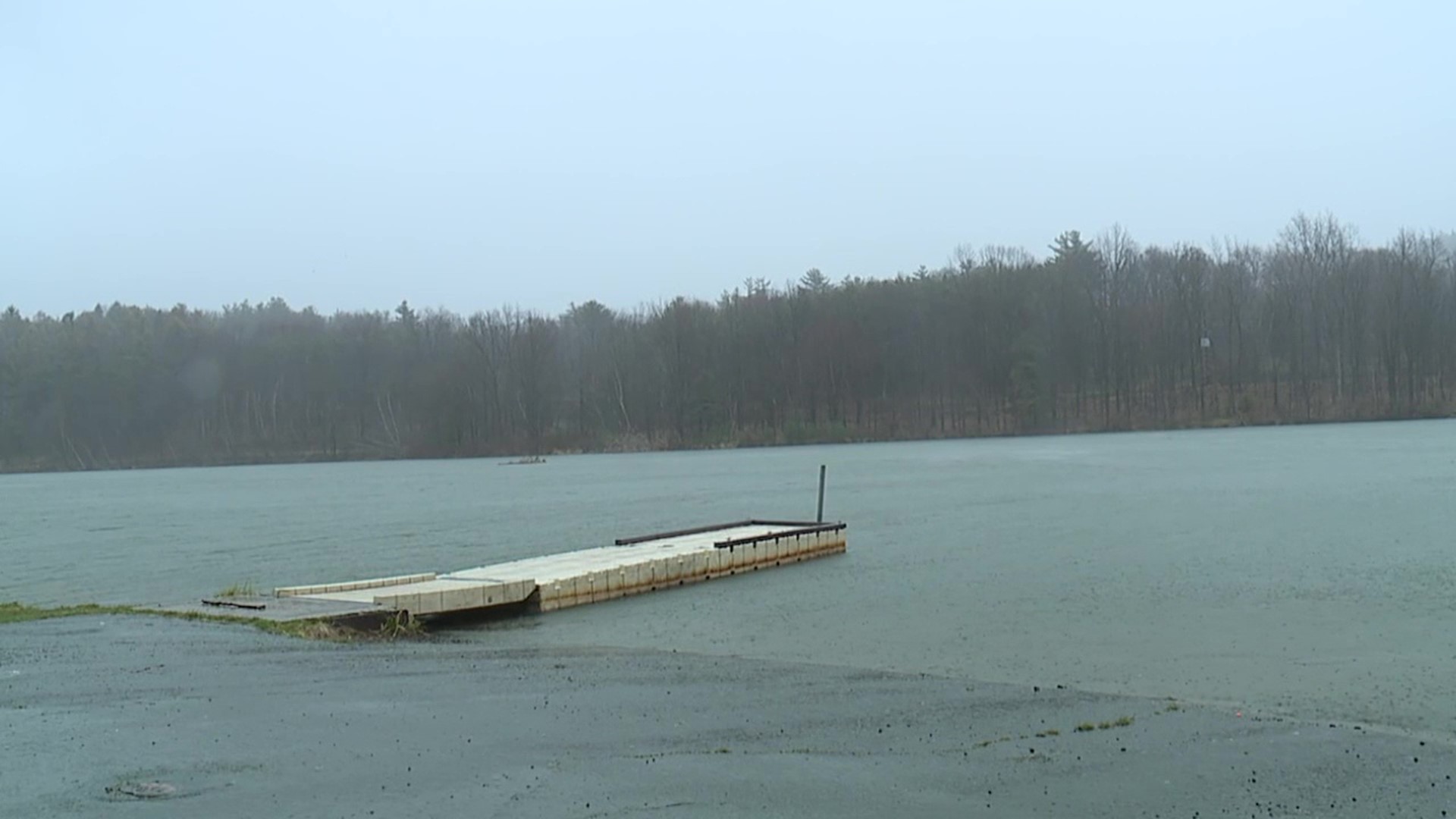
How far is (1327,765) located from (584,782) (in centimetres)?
487

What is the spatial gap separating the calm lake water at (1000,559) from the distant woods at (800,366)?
28255 mm

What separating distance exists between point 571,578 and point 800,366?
80.5m

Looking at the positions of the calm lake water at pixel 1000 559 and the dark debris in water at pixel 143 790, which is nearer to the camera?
the dark debris in water at pixel 143 790

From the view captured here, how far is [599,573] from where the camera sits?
19.3 m

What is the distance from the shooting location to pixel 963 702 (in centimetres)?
1066

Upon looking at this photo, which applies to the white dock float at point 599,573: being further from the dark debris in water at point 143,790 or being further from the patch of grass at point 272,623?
the dark debris in water at point 143,790

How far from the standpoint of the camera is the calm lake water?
13.1 meters

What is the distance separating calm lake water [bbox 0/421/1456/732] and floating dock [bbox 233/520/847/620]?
52 centimetres

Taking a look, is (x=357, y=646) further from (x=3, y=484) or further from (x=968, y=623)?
(x=3, y=484)

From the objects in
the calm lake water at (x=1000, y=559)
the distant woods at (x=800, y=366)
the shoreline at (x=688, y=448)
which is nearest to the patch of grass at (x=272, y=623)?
the calm lake water at (x=1000, y=559)

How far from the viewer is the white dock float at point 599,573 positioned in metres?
17.0

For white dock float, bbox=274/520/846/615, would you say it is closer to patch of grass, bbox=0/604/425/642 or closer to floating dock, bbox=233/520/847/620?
floating dock, bbox=233/520/847/620

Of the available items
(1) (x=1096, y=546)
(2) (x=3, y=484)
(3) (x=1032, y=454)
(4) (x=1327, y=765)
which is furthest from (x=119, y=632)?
(2) (x=3, y=484)

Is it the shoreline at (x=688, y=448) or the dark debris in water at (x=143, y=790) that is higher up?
the shoreline at (x=688, y=448)
